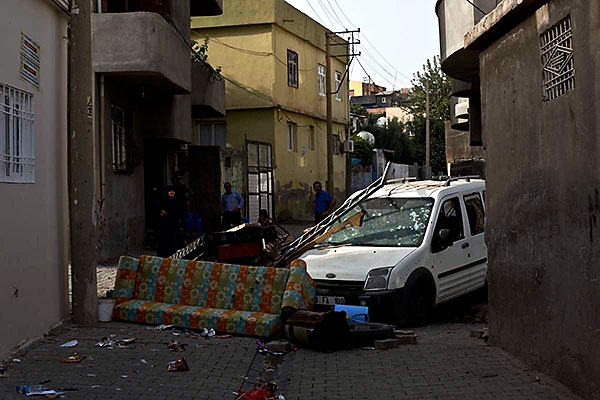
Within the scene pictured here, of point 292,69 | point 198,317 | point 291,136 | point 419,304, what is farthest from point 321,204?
point 292,69

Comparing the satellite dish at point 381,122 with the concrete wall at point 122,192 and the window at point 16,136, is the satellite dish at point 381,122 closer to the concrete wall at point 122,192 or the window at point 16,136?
the concrete wall at point 122,192

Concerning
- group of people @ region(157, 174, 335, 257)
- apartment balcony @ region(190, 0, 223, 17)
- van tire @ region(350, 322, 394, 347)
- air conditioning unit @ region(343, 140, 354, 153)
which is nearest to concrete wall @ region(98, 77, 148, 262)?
group of people @ region(157, 174, 335, 257)

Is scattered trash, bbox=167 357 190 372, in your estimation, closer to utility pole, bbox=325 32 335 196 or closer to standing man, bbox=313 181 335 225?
standing man, bbox=313 181 335 225

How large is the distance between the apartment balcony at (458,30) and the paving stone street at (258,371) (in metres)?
5.08

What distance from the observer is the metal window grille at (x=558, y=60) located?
19.8ft

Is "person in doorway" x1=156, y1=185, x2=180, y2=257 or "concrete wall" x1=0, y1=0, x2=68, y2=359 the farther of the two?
"person in doorway" x1=156, y1=185, x2=180, y2=257

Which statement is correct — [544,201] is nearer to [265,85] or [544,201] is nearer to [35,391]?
[35,391]

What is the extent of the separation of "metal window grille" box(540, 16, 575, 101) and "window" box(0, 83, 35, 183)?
4.70 metres

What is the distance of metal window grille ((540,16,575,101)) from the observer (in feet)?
19.8

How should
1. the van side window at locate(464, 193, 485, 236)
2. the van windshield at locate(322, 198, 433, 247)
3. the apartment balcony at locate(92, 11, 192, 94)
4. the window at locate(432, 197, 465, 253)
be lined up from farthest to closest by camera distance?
the apartment balcony at locate(92, 11, 192, 94), the van side window at locate(464, 193, 485, 236), the window at locate(432, 197, 465, 253), the van windshield at locate(322, 198, 433, 247)

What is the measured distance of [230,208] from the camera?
66.7 ft

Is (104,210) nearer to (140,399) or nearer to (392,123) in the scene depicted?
(140,399)

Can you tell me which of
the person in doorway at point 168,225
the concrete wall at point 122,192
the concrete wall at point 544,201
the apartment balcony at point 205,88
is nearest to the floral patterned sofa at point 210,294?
the concrete wall at point 544,201

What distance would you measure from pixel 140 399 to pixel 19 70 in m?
3.46
